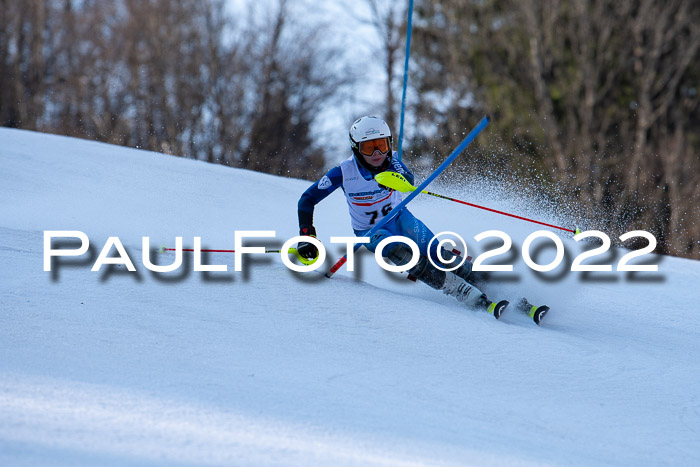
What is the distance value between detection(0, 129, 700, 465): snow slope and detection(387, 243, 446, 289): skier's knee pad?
0.46 feet

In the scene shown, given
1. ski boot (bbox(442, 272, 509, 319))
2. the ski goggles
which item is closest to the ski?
ski boot (bbox(442, 272, 509, 319))

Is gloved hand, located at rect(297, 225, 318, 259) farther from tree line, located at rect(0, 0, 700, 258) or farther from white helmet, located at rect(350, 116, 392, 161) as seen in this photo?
tree line, located at rect(0, 0, 700, 258)

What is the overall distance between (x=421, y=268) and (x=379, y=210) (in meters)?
0.52

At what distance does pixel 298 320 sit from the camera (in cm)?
378

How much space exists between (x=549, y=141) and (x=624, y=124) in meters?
1.81

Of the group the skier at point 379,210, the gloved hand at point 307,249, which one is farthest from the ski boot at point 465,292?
the gloved hand at point 307,249

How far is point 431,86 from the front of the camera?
68.5ft

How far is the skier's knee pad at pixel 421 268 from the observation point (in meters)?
4.40

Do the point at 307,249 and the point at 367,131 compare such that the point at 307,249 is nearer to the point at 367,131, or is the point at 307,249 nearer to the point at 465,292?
the point at 367,131

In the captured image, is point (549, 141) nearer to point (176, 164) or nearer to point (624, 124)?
point (624, 124)

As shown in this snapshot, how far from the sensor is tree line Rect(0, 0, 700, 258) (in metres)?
17.9

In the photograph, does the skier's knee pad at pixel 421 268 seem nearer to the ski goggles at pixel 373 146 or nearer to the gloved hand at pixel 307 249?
the gloved hand at pixel 307 249

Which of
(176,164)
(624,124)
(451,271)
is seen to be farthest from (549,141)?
(451,271)

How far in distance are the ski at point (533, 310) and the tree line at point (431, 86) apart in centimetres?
1115
